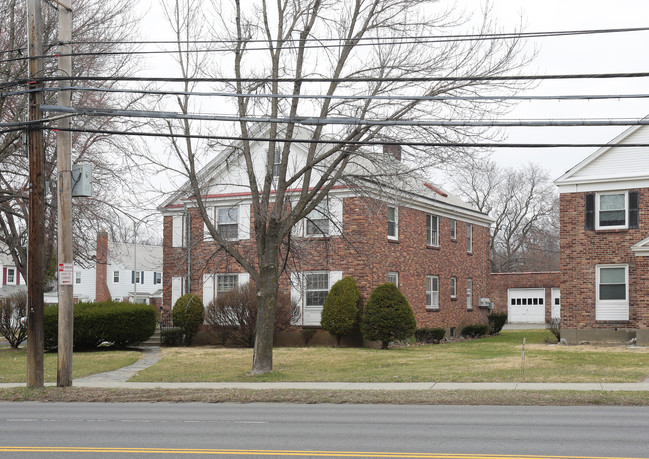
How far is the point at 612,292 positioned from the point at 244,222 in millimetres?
14989

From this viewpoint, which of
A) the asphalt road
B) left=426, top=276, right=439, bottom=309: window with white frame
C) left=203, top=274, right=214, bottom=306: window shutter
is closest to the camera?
the asphalt road

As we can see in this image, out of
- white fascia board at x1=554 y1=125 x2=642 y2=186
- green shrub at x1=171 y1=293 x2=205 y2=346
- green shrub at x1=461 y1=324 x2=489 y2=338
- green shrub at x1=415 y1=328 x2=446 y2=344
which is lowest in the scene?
green shrub at x1=461 y1=324 x2=489 y2=338

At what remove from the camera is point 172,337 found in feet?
103

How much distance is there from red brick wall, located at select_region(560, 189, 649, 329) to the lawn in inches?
72.2

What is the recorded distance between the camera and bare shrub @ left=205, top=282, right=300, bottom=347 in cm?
2923

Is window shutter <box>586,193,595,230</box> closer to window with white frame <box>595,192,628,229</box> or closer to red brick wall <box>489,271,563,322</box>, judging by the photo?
window with white frame <box>595,192,628,229</box>

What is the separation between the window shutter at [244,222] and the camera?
3241 centimetres

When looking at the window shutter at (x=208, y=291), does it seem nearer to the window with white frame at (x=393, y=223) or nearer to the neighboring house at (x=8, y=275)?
the window with white frame at (x=393, y=223)

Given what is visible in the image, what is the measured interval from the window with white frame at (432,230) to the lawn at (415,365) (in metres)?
7.49

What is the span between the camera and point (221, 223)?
33094 mm

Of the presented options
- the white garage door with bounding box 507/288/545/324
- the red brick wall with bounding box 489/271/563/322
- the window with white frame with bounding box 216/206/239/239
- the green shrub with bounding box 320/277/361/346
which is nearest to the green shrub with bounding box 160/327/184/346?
the window with white frame with bounding box 216/206/239/239

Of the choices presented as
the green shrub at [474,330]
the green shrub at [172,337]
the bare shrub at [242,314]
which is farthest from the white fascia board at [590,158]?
the green shrub at [172,337]

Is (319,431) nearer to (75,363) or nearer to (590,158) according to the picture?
(75,363)

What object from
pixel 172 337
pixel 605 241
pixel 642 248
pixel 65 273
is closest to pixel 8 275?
pixel 172 337
